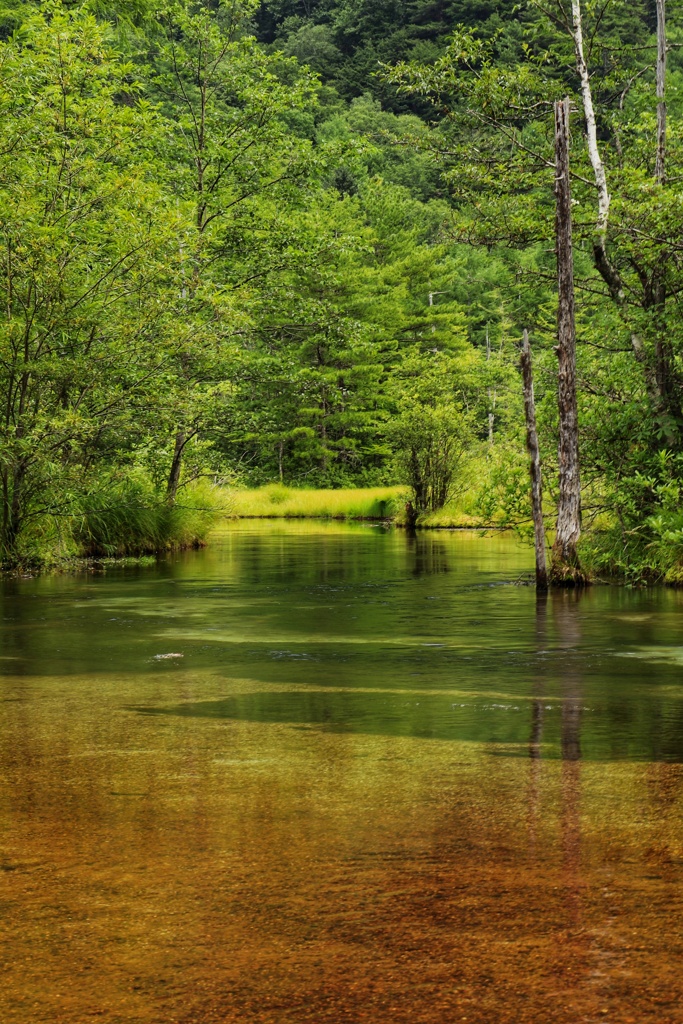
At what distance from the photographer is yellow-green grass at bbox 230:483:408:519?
154 ft

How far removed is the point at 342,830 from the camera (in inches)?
205

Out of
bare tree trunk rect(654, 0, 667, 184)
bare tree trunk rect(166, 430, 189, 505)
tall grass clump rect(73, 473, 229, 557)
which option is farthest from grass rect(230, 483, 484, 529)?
bare tree trunk rect(654, 0, 667, 184)

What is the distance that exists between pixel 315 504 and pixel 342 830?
43611 mm

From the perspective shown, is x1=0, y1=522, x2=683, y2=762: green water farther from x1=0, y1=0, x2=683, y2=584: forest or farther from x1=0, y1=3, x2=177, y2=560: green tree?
x1=0, y1=3, x2=177, y2=560: green tree

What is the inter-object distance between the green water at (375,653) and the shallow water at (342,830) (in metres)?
0.06

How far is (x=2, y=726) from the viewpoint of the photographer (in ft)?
25.5

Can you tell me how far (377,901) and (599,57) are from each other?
61.0ft

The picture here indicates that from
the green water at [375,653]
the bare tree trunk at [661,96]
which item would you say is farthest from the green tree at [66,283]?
the bare tree trunk at [661,96]

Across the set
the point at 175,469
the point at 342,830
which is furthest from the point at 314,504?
the point at 342,830

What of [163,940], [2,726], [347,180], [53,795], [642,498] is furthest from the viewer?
[347,180]

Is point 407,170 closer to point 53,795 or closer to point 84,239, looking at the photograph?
point 84,239

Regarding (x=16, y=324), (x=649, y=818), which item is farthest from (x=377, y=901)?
Answer: (x=16, y=324)

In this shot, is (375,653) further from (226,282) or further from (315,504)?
(315,504)

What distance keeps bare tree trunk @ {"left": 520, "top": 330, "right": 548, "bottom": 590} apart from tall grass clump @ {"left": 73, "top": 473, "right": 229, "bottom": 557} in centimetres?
778
